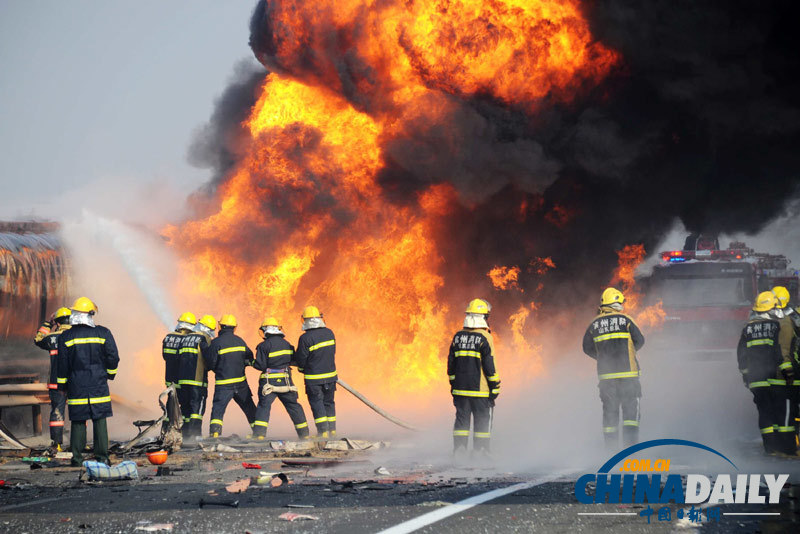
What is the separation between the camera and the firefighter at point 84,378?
30.8 ft

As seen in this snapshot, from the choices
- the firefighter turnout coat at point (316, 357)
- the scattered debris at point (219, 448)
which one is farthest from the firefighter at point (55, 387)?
the firefighter turnout coat at point (316, 357)

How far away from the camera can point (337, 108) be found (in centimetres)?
1595

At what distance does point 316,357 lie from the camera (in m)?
11.8

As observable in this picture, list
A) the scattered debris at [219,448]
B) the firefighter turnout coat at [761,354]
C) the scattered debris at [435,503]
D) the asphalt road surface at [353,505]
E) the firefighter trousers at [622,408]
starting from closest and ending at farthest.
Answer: the asphalt road surface at [353,505]
the scattered debris at [435,503]
the firefighter turnout coat at [761,354]
the firefighter trousers at [622,408]
the scattered debris at [219,448]

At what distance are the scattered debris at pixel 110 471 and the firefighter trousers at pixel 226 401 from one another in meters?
3.64

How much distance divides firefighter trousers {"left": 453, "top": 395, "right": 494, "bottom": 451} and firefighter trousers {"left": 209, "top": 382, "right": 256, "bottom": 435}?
3741mm

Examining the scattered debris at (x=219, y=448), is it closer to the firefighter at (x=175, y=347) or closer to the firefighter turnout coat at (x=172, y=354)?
the firefighter at (x=175, y=347)

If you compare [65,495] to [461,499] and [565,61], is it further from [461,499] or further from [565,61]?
[565,61]

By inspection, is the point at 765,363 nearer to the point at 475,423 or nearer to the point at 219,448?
the point at 475,423

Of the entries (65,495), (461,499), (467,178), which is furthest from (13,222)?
(461,499)

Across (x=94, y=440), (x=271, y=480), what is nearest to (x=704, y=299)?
(x=271, y=480)

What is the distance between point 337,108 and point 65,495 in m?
10.4

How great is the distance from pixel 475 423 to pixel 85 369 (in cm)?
454

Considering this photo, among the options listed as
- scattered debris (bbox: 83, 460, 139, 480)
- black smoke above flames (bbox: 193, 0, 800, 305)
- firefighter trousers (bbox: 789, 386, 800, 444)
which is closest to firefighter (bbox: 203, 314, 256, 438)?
scattered debris (bbox: 83, 460, 139, 480)
